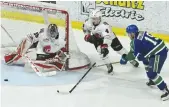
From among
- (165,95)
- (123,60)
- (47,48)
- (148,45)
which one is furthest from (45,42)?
(165,95)

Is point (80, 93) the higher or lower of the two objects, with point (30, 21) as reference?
lower

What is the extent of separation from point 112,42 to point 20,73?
0.87 m

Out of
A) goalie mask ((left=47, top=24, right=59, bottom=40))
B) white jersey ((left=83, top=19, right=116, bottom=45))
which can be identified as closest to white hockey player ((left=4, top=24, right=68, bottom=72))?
goalie mask ((left=47, top=24, right=59, bottom=40))

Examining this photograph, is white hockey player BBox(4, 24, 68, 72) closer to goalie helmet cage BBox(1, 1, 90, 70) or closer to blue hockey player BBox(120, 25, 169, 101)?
goalie helmet cage BBox(1, 1, 90, 70)

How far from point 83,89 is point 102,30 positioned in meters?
0.55

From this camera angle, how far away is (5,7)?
14.4ft

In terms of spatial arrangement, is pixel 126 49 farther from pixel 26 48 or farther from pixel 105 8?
pixel 26 48

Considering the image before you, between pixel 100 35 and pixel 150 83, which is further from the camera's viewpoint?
pixel 100 35

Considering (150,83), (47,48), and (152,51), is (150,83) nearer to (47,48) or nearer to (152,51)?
(152,51)

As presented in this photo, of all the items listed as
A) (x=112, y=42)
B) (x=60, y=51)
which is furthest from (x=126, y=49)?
(x=60, y=51)

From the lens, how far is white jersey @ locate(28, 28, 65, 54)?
4.14 meters

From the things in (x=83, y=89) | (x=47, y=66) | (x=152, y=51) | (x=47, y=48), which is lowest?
(x=83, y=89)

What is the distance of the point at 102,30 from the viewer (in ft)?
13.3

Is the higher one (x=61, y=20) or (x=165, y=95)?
(x=61, y=20)
